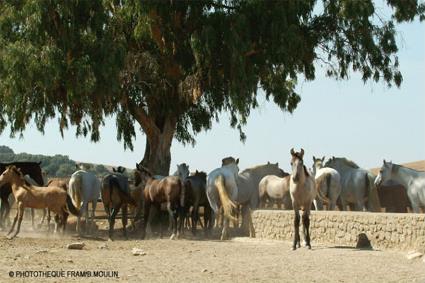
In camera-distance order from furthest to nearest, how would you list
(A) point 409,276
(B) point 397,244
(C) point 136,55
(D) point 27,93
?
(C) point 136,55
(D) point 27,93
(B) point 397,244
(A) point 409,276

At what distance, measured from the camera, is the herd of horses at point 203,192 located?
20234mm

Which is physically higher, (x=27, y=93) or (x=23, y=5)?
(x=23, y=5)

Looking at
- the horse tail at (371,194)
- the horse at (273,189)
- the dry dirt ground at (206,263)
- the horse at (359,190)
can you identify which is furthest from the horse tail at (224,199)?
the horse tail at (371,194)

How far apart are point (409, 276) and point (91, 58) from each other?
13.3 metres

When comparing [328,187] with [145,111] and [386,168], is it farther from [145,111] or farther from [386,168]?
[145,111]

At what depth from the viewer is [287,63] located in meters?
24.1

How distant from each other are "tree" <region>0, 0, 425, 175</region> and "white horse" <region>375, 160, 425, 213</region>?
193 inches

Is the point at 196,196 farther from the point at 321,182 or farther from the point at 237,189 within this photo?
the point at 321,182

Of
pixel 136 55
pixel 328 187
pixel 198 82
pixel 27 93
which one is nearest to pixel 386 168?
pixel 328 187

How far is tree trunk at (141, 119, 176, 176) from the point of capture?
2664 cm

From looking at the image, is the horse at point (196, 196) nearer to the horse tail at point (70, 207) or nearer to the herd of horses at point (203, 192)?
the herd of horses at point (203, 192)

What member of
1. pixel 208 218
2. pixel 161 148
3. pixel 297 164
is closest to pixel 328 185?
pixel 208 218

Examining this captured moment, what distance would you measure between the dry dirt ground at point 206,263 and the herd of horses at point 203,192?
259cm

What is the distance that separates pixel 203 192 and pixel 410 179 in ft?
20.8
